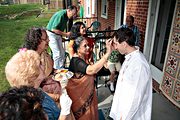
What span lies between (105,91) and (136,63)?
2148mm

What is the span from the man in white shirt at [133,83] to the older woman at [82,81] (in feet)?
0.84

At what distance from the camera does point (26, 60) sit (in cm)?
126

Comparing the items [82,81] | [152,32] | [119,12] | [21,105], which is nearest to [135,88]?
[82,81]

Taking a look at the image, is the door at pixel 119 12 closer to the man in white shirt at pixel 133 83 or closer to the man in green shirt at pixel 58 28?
the man in green shirt at pixel 58 28

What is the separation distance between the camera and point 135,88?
Result: 5.64 feet

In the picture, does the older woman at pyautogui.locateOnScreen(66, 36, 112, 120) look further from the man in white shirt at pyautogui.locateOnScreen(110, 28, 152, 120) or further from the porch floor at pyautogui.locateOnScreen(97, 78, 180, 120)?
the porch floor at pyautogui.locateOnScreen(97, 78, 180, 120)

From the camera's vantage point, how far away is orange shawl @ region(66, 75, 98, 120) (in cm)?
213

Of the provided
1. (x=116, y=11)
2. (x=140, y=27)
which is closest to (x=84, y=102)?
(x=140, y=27)

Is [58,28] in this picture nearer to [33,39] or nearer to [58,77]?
[33,39]

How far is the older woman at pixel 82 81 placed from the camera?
6.77 feet

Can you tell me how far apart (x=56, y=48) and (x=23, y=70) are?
116 inches

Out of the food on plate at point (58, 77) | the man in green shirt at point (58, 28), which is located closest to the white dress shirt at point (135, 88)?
the food on plate at point (58, 77)

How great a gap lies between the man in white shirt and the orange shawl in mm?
468

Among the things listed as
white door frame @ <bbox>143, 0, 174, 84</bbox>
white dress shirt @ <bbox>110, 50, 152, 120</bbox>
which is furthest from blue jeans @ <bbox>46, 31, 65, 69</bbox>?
white dress shirt @ <bbox>110, 50, 152, 120</bbox>
